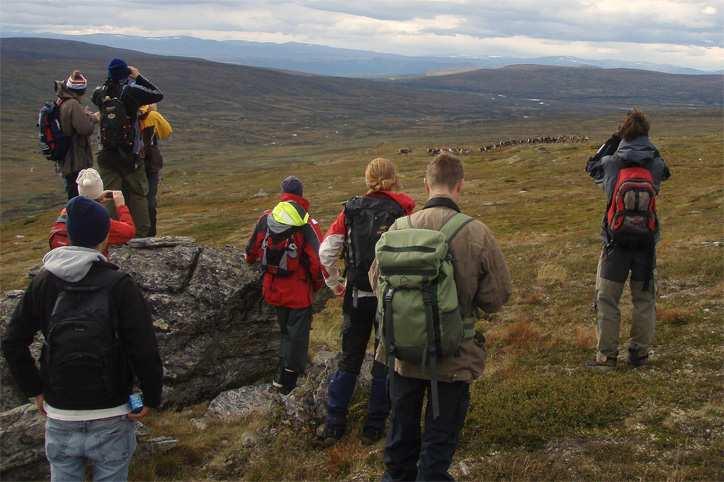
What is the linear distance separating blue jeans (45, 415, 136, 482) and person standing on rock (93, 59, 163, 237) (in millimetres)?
8036

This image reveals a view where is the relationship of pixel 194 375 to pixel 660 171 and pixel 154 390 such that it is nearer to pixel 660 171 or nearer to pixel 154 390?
pixel 154 390

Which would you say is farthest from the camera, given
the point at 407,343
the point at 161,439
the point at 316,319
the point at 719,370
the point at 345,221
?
the point at 316,319

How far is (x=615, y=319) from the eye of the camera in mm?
9922

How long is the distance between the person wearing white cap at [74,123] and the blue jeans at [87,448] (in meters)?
8.59

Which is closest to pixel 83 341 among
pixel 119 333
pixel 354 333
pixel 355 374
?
pixel 119 333

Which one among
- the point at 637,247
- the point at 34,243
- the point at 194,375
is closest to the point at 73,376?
the point at 194,375

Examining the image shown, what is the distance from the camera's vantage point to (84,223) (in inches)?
208


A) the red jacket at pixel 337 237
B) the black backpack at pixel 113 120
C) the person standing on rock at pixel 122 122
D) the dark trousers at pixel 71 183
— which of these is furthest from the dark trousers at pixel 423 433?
the dark trousers at pixel 71 183

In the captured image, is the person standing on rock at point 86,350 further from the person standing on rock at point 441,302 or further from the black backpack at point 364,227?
the black backpack at point 364,227

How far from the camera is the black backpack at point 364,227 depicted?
7582 mm

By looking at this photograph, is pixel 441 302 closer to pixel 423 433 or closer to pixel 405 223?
pixel 405 223

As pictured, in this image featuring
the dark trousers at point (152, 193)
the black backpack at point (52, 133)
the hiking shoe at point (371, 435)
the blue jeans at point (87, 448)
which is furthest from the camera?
the dark trousers at point (152, 193)

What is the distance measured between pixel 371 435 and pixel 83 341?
426 centimetres

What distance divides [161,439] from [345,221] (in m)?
4.15
